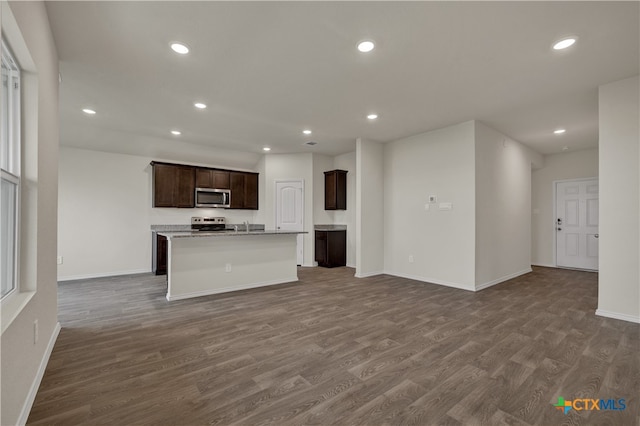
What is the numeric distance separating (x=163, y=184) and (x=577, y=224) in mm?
9122

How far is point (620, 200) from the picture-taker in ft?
10.7

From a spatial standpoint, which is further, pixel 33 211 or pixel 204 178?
pixel 204 178

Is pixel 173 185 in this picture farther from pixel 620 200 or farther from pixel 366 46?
pixel 620 200

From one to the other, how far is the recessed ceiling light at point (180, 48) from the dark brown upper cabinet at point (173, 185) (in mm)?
3956

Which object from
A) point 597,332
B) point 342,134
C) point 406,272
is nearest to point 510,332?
point 597,332

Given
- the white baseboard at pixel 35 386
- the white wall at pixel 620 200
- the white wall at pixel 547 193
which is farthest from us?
the white wall at pixel 547 193

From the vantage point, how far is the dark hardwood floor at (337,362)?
1.75 meters

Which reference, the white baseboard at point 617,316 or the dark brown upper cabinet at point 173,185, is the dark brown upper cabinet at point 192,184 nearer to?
the dark brown upper cabinet at point 173,185

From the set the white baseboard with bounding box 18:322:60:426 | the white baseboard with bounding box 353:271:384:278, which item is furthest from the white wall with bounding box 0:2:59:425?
the white baseboard with bounding box 353:271:384:278

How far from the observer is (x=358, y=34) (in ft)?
8.05

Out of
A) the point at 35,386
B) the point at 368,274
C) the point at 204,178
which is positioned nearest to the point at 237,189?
the point at 204,178

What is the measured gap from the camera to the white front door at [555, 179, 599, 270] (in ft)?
20.6

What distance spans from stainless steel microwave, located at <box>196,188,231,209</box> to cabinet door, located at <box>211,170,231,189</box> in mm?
96

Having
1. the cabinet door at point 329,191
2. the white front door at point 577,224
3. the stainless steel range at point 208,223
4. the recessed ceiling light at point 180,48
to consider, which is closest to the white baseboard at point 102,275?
the stainless steel range at point 208,223
